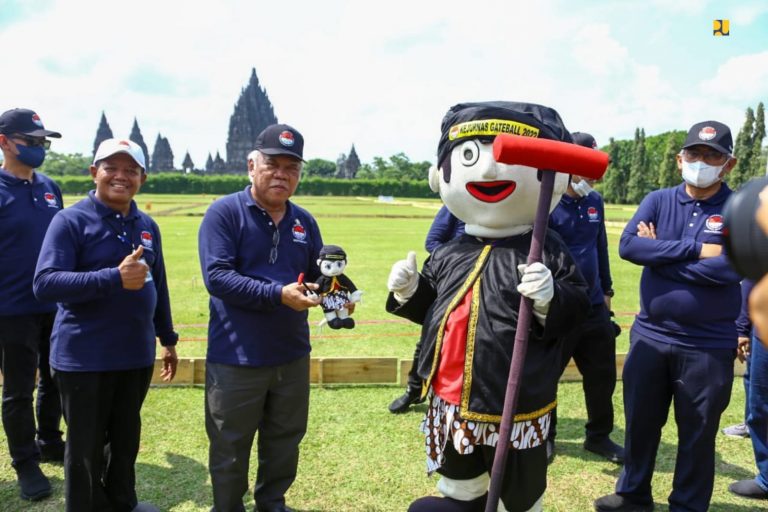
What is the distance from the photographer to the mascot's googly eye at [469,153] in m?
2.73

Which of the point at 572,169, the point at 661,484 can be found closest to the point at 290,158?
the point at 572,169

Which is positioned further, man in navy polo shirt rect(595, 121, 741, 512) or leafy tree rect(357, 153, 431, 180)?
leafy tree rect(357, 153, 431, 180)

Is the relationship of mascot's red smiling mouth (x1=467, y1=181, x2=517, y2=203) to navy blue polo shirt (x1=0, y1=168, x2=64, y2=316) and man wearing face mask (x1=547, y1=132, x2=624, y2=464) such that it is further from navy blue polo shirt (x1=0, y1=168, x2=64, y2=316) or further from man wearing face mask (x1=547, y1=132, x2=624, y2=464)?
navy blue polo shirt (x1=0, y1=168, x2=64, y2=316)

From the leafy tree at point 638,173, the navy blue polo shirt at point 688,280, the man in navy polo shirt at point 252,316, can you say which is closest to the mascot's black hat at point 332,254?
the man in navy polo shirt at point 252,316

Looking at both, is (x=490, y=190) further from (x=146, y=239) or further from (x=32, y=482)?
(x=32, y=482)

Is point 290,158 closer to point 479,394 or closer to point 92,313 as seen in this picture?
point 92,313

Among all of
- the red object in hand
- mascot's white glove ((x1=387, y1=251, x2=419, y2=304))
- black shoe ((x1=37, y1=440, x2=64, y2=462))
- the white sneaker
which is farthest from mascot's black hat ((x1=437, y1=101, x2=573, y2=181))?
black shoe ((x1=37, y1=440, x2=64, y2=462))

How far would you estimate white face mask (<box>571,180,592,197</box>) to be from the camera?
4246mm

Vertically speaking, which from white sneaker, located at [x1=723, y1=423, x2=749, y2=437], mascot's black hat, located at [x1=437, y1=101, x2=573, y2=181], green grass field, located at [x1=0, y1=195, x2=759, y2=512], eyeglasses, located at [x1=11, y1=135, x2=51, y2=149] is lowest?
green grass field, located at [x1=0, y1=195, x2=759, y2=512]

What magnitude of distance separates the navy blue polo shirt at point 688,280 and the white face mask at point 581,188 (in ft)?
2.80

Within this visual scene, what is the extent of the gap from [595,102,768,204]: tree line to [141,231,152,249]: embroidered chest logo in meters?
44.9

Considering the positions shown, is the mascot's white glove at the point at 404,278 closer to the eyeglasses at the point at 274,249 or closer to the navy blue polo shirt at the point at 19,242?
the eyeglasses at the point at 274,249

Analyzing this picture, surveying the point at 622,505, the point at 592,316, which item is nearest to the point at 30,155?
the point at 592,316

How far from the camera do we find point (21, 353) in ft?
12.1
